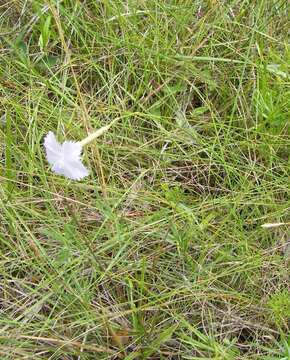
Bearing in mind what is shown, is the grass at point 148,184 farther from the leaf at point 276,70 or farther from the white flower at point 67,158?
the white flower at point 67,158

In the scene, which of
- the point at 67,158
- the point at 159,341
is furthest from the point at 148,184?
the point at 67,158

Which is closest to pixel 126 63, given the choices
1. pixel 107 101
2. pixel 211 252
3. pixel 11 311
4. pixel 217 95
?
pixel 107 101

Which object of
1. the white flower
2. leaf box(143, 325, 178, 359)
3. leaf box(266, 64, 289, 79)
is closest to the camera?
the white flower

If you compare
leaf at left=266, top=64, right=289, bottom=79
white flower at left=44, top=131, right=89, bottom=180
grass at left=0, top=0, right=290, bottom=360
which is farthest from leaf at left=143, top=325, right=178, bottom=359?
leaf at left=266, top=64, right=289, bottom=79

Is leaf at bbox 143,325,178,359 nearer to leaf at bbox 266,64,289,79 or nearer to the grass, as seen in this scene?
the grass

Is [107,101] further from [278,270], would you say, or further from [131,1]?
[278,270]

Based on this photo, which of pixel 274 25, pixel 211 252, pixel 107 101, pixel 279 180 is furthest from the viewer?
pixel 274 25

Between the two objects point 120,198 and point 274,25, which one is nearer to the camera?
point 120,198

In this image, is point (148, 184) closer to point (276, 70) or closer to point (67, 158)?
point (276, 70)
